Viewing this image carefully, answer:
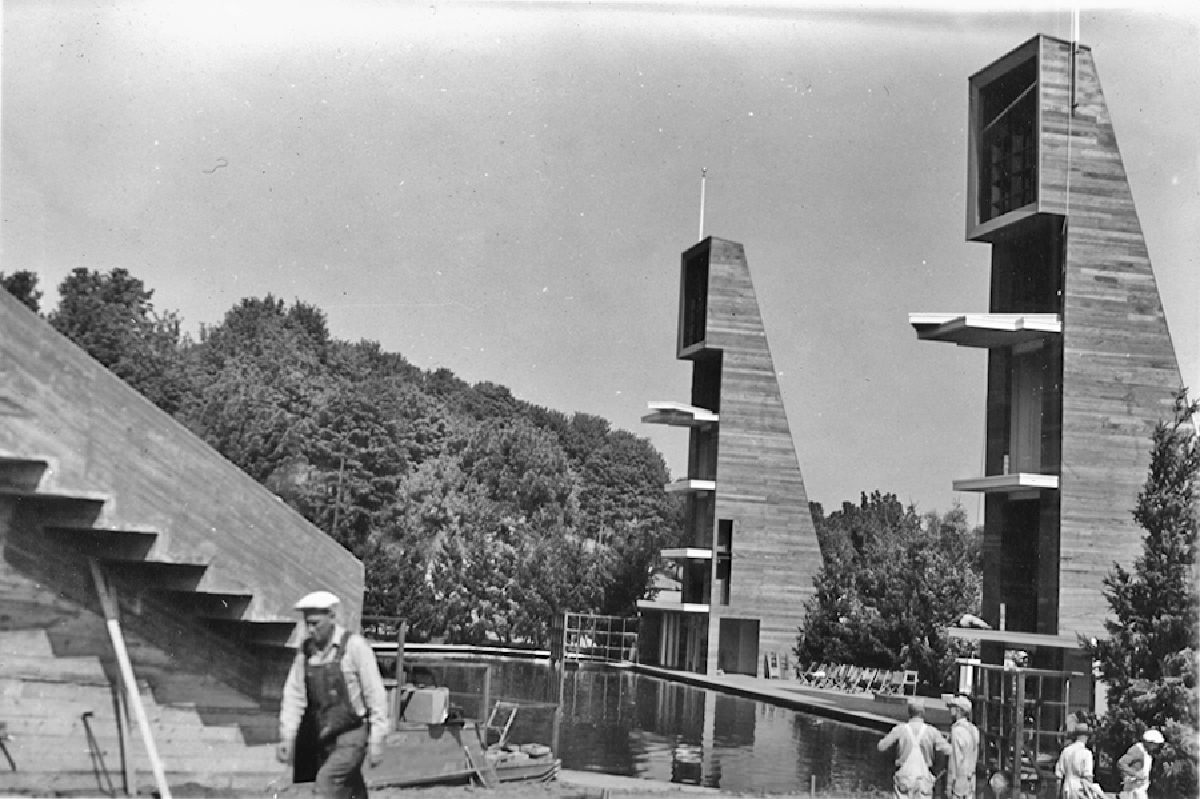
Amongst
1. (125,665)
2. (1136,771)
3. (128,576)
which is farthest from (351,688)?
(1136,771)

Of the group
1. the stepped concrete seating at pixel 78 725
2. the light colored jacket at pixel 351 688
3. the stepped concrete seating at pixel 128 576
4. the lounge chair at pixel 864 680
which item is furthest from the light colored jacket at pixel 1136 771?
the lounge chair at pixel 864 680

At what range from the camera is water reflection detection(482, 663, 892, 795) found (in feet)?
68.7

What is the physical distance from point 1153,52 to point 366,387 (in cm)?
4720

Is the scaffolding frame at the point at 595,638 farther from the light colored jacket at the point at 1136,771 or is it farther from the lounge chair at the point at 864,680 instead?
the light colored jacket at the point at 1136,771

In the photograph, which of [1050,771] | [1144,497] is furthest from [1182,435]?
[1050,771]

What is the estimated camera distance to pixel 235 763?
11.2 meters

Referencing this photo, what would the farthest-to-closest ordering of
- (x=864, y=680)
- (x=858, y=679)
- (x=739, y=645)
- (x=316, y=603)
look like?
(x=739, y=645)
(x=858, y=679)
(x=864, y=680)
(x=316, y=603)

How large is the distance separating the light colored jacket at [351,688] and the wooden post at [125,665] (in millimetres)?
3512

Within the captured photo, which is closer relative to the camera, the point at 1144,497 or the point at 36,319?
the point at 36,319

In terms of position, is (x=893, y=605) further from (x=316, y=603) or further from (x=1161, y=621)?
(x=316, y=603)

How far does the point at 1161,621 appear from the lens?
19.8m

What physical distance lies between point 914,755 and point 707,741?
16550 millimetres

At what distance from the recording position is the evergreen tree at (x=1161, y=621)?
19.2 m

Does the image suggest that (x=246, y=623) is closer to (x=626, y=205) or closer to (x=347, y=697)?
(x=347, y=697)
